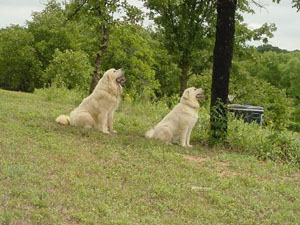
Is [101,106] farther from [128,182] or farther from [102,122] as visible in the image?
[128,182]

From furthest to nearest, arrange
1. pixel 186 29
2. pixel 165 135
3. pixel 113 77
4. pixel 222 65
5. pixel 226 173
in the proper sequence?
pixel 186 29 < pixel 222 65 < pixel 113 77 < pixel 165 135 < pixel 226 173

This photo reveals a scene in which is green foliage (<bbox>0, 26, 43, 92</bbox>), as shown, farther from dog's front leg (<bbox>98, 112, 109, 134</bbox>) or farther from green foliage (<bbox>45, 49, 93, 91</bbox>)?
dog's front leg (<bbox>98, 112, 109, 134</bbox>)

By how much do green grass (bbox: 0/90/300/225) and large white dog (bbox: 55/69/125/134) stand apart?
19.2 inches

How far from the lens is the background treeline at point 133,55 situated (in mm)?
16141

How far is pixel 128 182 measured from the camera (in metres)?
6.16

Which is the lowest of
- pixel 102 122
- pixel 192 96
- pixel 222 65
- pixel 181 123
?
pixel 102 122

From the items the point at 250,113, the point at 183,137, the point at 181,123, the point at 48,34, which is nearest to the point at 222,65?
the point at 181,123

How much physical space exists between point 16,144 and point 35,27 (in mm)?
38558

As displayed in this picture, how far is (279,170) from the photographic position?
8.34 meters

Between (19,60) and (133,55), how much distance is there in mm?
15102

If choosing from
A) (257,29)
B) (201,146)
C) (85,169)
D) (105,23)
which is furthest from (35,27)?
(85,169)

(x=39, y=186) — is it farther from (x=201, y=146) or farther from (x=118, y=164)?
(x=201, y=146)

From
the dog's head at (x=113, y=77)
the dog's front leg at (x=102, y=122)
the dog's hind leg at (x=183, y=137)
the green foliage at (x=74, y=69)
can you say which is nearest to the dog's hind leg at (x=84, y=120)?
the dog's front leg at (x=102, y=122)

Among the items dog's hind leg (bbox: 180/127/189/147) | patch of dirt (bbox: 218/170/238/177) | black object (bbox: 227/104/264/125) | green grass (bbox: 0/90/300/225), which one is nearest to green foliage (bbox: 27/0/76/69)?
black object (bbox: 227/104/264/125)
